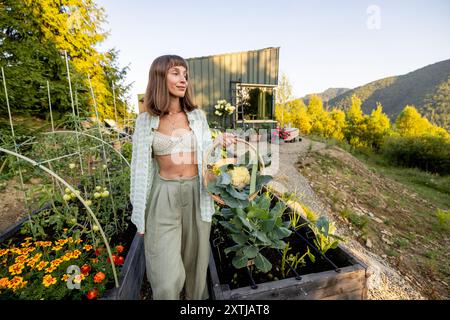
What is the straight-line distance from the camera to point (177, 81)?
1338mm

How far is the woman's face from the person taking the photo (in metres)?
1.33

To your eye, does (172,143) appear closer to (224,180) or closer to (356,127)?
(224,180)

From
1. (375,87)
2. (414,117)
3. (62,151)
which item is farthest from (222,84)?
(375,87)

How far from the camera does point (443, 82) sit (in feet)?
104

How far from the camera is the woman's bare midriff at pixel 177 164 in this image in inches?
53.8

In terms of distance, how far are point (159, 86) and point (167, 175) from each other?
0.59 meters

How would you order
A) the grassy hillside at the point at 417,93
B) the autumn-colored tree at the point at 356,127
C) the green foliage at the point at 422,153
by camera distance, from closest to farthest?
the green foliage at the point at 422,153 → the autumn-colored tree at the point at 356,127 → the grassy hillside at the point at 417,93

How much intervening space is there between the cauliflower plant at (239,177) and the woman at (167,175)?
8.2 inches

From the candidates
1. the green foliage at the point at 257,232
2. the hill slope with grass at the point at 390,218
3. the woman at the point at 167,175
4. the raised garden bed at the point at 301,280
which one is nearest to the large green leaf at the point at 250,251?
the green foliage at the point at 257,232

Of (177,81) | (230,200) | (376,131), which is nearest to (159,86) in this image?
(177,81)

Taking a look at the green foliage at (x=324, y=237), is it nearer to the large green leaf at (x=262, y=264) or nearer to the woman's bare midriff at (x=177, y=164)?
the large green leaf at (x=262, y=264)

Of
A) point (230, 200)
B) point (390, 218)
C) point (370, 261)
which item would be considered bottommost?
point (390, 218)
